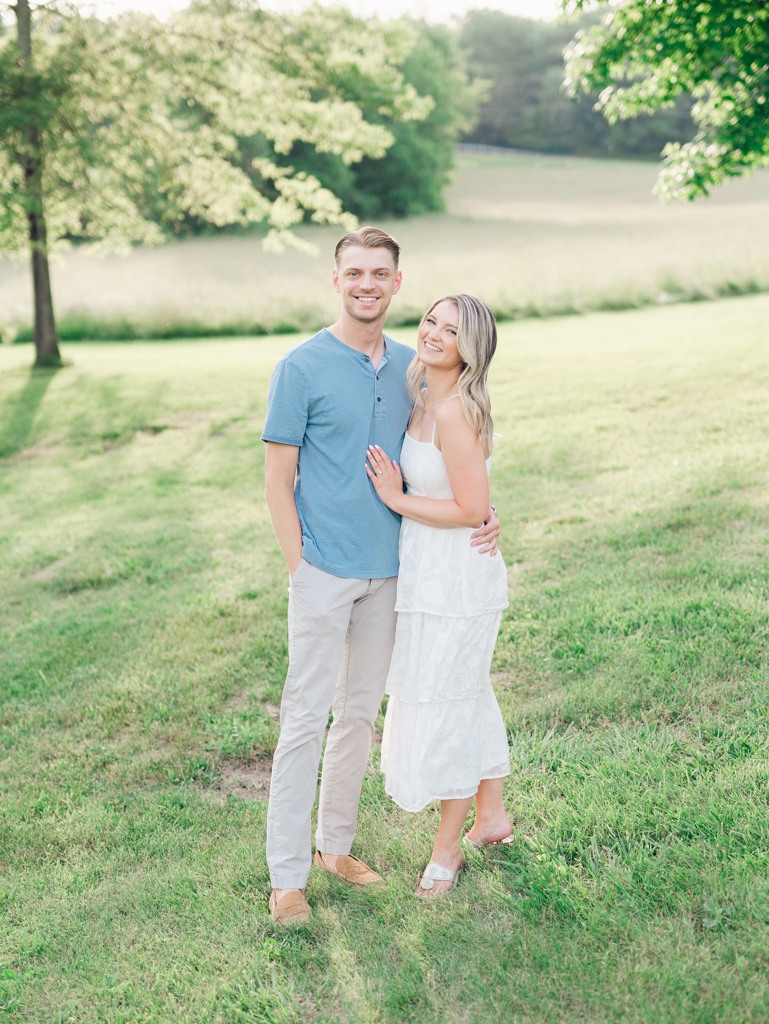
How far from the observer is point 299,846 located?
9.87 feet

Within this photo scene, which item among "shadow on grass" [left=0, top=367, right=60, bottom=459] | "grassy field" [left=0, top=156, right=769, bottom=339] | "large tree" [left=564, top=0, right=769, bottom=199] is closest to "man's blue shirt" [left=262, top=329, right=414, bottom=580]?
"large tree" [left=564, top=0, right=769, bottom=199]

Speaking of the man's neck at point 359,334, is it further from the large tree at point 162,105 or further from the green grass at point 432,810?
the large tree at point 162,105

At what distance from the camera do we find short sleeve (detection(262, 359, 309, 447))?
286cm

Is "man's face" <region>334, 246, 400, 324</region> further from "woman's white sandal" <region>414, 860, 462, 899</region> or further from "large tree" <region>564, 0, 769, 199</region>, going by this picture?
"large tree" <region>564, 0, 769, 199</region>

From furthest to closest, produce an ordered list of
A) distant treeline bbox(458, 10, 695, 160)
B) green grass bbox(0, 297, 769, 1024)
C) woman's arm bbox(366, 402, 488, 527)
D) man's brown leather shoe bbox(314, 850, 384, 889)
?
distant treeline bbox(458, 10, 695, 160)
man's brown leather shoe bbox(314, 850, 384, 889)
woman's arm bbox(366, 402, 488, 527)
green grass bbox(0, 297, 769, 1024)

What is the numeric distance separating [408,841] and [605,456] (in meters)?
5.71

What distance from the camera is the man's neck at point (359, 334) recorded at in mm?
2979

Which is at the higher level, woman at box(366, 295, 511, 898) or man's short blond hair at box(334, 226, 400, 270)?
man's short blond hair at box(334, 226, 400, 270)

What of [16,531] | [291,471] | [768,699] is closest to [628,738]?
[768,699]

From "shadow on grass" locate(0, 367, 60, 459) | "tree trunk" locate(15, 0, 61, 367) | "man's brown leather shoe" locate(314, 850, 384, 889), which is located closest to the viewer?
"man's brown leather shoe" locate(314, 850, 384, 889)

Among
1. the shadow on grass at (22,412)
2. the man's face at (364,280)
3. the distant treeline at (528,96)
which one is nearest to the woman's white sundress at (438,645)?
the man's face at (364,280)

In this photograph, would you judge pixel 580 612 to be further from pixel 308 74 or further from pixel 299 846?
pixel 308 74

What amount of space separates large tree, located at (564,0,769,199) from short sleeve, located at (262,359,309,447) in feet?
20.5

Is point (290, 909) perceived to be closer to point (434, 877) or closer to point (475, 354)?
point (434, 877)
